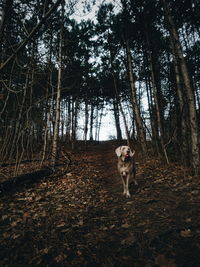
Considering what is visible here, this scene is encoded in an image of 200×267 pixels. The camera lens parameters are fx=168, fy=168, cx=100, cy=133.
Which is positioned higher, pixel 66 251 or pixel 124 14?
pixel 124 14

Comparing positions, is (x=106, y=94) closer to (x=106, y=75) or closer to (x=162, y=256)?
(x=106, y=75)

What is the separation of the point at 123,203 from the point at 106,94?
19870 mm

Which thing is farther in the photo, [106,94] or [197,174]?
[106,94]

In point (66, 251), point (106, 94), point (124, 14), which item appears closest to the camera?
point (66, 251)

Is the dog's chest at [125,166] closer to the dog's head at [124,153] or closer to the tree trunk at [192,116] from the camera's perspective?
the dog's head at [124,153]

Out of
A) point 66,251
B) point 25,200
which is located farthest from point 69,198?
point 66,251

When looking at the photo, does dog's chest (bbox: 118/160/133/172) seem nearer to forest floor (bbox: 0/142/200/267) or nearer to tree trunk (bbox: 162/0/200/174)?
forest floor (bbox: 0/142/200/267)

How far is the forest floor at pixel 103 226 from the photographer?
2.44 meters

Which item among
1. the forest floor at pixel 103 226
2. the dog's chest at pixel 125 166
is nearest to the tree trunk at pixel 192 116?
the forest floor at pixel 103 226

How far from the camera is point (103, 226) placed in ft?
11.2

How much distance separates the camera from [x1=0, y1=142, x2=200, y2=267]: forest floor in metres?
2.44

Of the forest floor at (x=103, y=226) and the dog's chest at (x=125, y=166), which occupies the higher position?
the dog's chest at (x=125, y=166)

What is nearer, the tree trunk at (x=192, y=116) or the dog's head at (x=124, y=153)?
the dog's head at (x=124, y=153)

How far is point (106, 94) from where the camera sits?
2309cm
